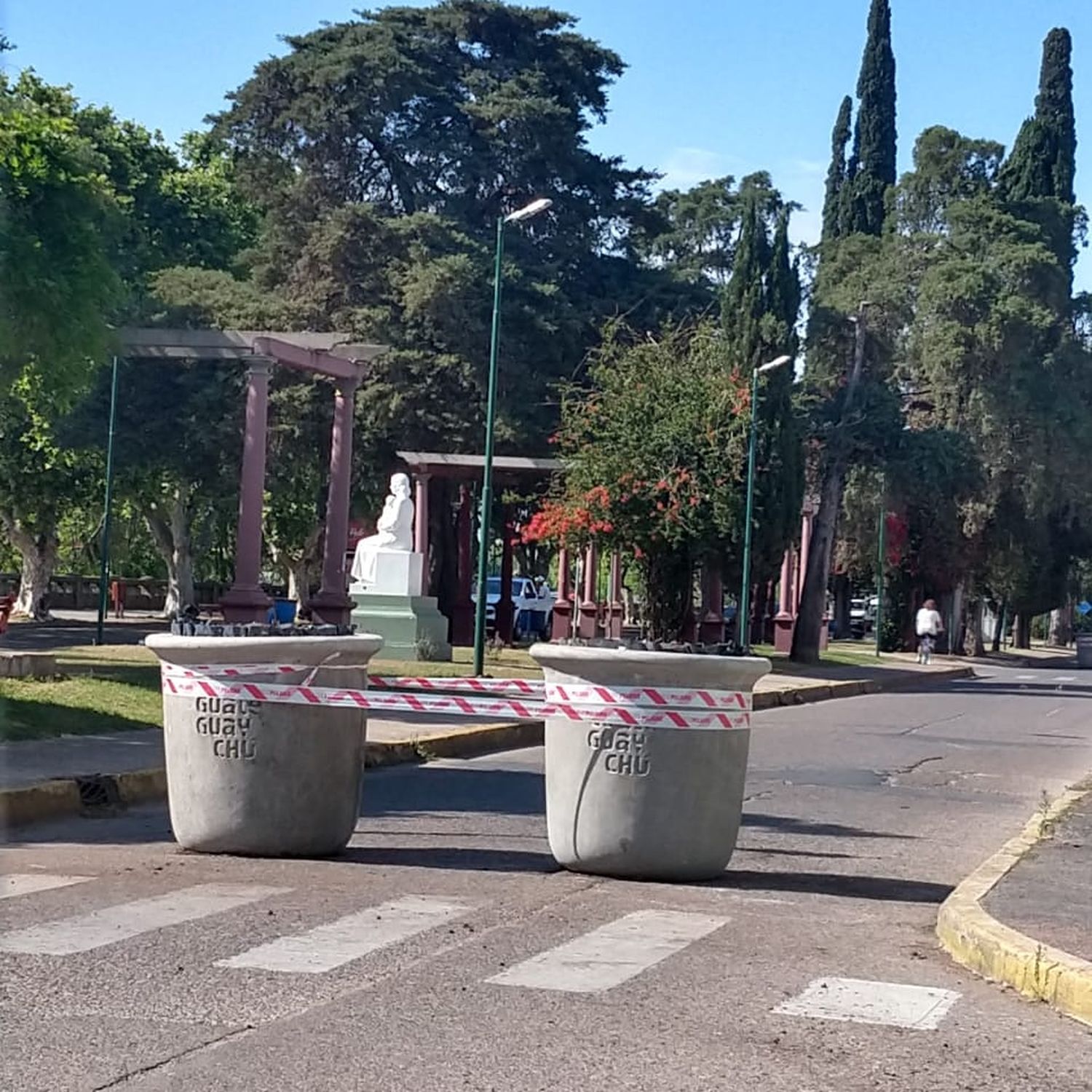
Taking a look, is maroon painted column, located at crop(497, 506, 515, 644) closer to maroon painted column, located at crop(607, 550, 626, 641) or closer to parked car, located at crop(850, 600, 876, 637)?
maroon painted column, located at crop(607, 550, 626, 641)

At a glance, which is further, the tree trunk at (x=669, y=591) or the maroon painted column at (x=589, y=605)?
the maroon painted column at (x=589, y=605)

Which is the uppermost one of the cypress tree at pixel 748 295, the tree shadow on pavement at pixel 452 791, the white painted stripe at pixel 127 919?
the cypress tree at pixel 748 295

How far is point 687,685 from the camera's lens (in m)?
9.74

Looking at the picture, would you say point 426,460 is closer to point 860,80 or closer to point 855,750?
point 855,750

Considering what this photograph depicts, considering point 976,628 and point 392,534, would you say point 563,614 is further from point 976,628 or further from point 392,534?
point 976,628

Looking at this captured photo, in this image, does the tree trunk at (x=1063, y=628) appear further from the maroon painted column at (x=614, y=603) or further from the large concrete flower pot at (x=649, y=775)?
the large concrete flower pot at (x=649, y=775)

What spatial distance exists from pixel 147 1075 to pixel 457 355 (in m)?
32.9

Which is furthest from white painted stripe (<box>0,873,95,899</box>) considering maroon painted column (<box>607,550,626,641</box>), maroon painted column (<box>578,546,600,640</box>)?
maroon painted column (<box>607,550,626,641</box>)

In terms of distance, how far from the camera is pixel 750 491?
3416 cm

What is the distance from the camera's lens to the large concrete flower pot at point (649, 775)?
9703 mm

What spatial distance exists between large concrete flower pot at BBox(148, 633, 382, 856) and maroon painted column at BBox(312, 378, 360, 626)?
61.0 feet

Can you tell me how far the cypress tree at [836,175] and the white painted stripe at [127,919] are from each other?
53.7 metres

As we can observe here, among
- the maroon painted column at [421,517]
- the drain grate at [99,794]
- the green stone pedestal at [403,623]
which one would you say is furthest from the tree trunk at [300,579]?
the drain grate at [99,794]

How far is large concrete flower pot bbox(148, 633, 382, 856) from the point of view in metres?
10.2
